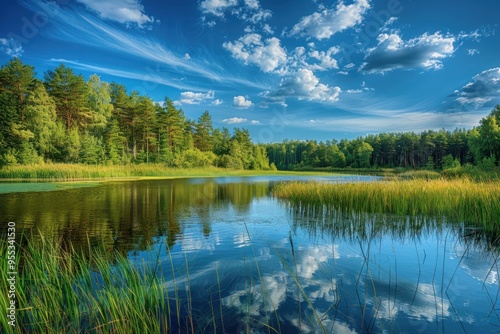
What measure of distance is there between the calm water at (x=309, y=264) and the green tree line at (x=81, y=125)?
102 ft

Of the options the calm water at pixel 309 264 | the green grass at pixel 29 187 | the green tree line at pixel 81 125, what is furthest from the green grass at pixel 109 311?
the green tree line at pixel 81 125

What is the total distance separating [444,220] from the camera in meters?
11.0

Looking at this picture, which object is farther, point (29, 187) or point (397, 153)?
point (397, 153)

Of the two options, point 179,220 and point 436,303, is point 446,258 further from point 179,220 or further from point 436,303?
point 179,220

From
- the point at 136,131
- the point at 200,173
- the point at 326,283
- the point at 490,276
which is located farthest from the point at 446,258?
the point at 136,131

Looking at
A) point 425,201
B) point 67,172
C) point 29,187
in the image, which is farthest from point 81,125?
point 425,201

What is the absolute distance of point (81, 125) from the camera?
4881cm

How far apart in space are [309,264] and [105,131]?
54612mm

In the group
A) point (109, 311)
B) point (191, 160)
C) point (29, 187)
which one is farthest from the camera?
point (191, 160)

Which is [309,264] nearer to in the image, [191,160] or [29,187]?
[29,187]

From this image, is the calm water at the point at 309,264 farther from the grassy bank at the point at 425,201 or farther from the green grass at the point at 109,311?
the grassy bank at the point at 425,201

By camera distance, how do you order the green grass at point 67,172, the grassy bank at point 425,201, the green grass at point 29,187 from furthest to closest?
the green grass at point 67,172 → the green grass at point 29,187 → the grassy bank at point 425,201

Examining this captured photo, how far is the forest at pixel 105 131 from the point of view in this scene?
38281 millimetres

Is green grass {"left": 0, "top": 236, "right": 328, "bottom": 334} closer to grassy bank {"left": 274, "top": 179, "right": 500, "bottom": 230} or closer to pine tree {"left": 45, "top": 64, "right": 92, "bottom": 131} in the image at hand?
grassy bank {"left": 274, "top": 179, "right": 500, "bottom": 230}
